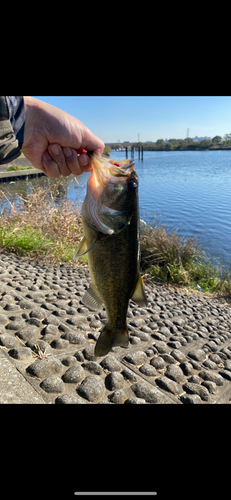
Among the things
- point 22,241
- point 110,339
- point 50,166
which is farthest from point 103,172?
point 22,241

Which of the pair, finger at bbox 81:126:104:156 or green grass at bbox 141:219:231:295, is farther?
green grass at bbox 141:219:231:295

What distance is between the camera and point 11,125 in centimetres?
217

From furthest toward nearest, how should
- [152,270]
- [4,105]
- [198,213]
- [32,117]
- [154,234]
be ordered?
[198,213]
[154,234]
[152,270]
[32,117]
[4,105]

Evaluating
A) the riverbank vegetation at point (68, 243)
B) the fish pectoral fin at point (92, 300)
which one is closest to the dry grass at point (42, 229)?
the riverbank vegetation at point (68, 243)

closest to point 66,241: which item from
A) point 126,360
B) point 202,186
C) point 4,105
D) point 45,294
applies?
point 45,294

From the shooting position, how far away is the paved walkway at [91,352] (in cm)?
301

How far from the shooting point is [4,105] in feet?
6.56

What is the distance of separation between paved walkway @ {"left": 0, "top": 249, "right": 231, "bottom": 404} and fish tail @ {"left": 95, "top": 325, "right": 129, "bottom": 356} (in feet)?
3.18

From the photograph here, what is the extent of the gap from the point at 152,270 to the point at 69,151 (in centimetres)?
652

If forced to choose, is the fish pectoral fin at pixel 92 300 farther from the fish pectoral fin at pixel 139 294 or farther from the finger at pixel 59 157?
the finger at pixel 59 157

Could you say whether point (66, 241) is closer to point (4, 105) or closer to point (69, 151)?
point (69, 151)

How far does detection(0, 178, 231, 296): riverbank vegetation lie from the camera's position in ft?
25.4

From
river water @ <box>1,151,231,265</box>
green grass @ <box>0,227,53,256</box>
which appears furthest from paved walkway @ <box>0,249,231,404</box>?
river water @ <box>1,151,231,265</box>

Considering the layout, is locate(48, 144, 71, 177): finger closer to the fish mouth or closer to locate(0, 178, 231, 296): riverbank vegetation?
the fish mouth
